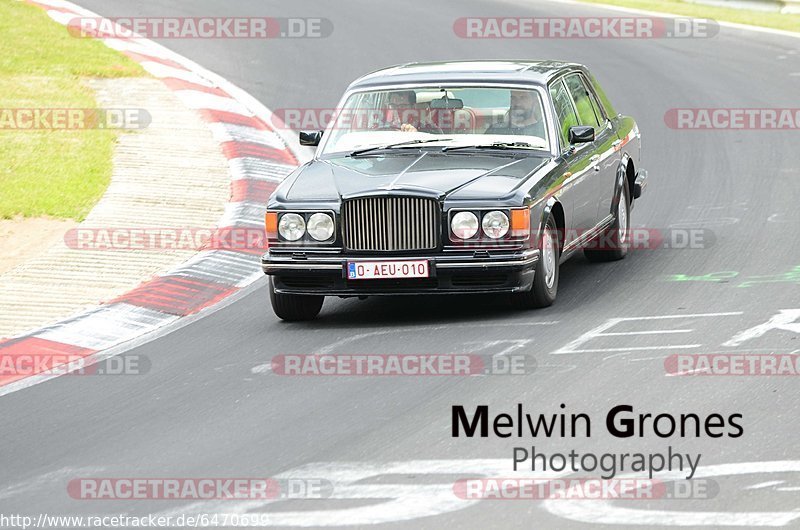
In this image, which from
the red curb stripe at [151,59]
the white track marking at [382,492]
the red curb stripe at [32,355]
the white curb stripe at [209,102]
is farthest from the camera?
the red curb stripe at [151,59]

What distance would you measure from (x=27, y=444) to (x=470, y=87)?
189 inches

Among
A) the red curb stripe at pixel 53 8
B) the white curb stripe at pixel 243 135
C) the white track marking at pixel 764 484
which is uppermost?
the red curb stripe at pixel 53 8

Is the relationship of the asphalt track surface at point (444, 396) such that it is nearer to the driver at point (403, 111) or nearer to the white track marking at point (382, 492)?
the white track marking at point (382, 492)

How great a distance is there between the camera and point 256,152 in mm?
17047

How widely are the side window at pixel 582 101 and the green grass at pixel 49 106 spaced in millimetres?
4741

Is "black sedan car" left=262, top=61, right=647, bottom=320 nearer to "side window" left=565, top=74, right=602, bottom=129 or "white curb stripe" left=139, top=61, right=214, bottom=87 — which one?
"side window" left=565, top=74, right=602, bottom=129

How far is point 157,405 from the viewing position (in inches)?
346

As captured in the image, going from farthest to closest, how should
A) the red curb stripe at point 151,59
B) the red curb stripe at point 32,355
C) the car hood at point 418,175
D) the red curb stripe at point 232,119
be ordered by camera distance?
the red curb stripe at point 151,59, the red curb stripe at point 232,119, the car hood at point 418,175, the red curb stripe at point 32,355

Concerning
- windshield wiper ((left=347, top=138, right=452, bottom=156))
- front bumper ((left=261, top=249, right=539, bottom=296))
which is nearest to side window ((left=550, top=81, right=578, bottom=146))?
windshield wiper ((left=347, top=138, right=452, bottom=156))

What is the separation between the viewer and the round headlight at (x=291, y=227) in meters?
10.4

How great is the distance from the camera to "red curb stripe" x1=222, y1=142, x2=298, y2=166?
55.1 ft

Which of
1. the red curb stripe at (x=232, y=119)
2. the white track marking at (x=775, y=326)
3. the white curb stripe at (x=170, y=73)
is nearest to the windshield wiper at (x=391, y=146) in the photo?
the white track marking at (x=775, y=326)

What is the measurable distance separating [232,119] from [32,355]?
8.67m

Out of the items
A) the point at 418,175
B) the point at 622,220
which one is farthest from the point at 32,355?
the point at 622,220
